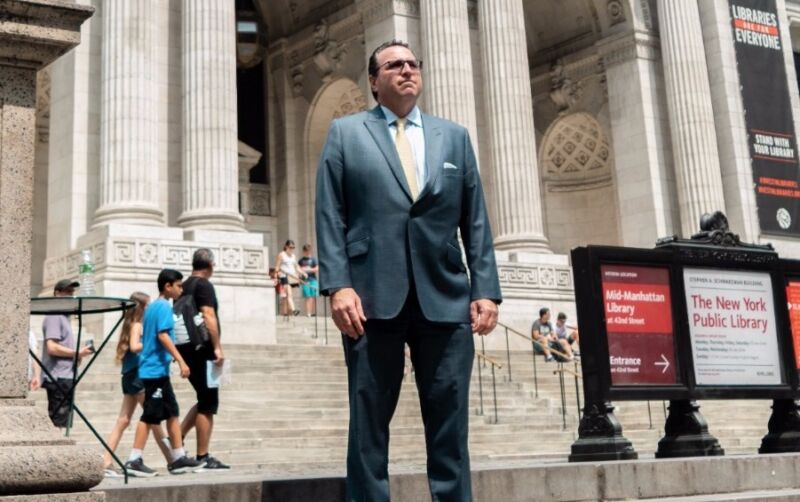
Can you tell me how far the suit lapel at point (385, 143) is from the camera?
4844 millimetres

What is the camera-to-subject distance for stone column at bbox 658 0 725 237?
94.9 ft

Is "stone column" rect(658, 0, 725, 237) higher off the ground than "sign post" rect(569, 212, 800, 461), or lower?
higher

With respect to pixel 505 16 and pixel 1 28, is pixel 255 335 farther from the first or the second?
pixel 1 28

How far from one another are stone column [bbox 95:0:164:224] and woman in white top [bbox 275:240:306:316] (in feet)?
10.4

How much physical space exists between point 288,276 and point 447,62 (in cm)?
658

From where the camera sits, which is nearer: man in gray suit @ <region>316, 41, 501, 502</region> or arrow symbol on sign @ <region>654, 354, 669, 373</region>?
man in gray suit @ <region>316, 41, 501, 502</region>

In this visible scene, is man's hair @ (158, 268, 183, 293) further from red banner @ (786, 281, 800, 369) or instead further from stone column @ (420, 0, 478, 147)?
stone column @ (420, 0, 478, 147)

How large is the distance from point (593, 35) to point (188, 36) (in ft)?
45.1

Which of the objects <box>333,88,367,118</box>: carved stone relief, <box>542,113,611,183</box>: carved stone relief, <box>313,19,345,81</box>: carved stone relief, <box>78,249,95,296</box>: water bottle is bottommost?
<box>78,249,95,296</box>: water bottle

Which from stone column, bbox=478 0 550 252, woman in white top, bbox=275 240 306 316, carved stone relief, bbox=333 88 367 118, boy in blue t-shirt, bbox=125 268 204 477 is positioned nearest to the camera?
boy in blue t-shirt, bbox=125 268 204 477

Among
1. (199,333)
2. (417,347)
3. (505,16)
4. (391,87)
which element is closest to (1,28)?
(391,87)

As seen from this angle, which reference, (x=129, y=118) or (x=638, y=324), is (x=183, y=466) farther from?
(x=129, y=118)

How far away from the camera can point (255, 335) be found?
21328mm

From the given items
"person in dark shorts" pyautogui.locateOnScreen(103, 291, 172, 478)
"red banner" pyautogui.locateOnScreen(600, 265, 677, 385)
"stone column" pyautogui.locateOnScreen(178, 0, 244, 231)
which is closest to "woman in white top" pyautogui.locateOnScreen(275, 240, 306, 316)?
"stone column" pyautogui.locateOnScreen(178, 0, 244, 231)
